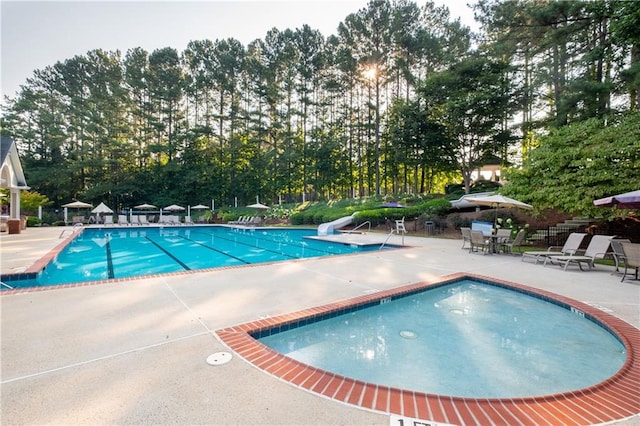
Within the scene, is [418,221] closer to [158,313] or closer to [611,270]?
[611,270]

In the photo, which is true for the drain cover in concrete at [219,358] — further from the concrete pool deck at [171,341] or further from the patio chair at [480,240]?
the patio chair at [480,240]

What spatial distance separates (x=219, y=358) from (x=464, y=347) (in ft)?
8.64

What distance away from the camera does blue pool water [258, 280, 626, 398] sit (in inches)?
107

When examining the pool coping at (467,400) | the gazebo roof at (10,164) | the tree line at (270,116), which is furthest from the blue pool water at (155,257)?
the tree line at (270,116)


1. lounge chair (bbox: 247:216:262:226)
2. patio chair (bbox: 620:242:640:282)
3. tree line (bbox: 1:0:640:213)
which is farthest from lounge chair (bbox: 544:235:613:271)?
lounge chair (bbox: 247:216:262:226)

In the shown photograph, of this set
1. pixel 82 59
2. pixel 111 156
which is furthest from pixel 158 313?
pixel 82 59

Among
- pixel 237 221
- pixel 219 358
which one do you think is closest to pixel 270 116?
pixel 237 221


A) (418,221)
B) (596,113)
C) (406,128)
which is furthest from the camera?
(406,128)

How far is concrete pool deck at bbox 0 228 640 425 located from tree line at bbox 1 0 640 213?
16.8 meters

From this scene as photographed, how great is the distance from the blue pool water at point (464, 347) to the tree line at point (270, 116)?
17.3 meters

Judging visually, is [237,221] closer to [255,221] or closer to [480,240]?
[255,221]

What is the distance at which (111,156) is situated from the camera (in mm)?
29500

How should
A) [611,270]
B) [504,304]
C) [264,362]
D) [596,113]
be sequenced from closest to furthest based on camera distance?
1. [264,362]
2. [504,304]
3. [611,270]
4. [596,113]

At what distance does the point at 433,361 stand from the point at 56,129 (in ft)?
121
